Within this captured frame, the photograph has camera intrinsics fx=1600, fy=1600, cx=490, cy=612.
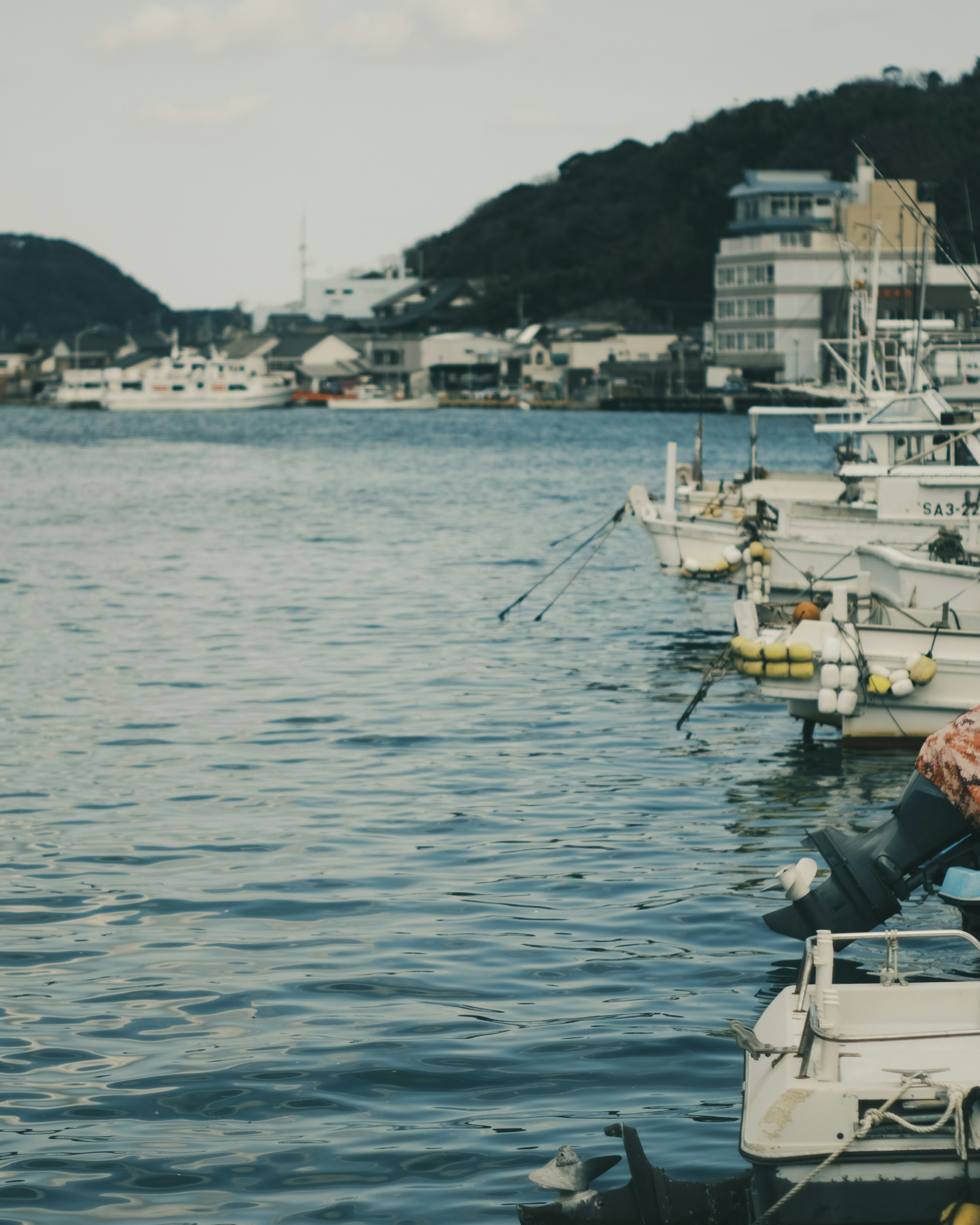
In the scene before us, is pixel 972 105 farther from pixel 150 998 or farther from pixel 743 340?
pixel 150 998

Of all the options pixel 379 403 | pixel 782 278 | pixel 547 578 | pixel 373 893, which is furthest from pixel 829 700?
pixel 379 403

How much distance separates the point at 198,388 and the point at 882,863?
153806 mm

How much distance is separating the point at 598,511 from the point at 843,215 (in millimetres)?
38882

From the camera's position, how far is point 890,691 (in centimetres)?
1488

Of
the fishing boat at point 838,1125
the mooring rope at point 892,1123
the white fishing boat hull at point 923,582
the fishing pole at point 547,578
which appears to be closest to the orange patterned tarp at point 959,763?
the fishing boat at point 838,1125

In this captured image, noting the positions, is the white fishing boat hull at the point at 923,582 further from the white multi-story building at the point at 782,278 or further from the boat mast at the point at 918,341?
the white multi-story building at the point at 782,278

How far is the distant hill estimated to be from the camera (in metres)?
156

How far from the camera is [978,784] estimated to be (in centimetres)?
797

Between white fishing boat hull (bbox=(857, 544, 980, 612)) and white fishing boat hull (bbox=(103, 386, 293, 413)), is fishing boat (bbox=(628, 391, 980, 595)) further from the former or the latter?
white fishing boat hull (bbox=(103, 386, 293, 413))

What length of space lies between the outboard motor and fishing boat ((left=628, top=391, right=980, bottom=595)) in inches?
306

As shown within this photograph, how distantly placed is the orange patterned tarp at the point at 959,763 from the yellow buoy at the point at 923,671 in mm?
6684

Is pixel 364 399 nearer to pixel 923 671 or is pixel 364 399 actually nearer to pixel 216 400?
pixel 216 400

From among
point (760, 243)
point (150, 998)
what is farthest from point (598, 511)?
point (760, 243)

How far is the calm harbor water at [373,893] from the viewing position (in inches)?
288
